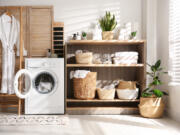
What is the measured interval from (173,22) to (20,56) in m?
2.37

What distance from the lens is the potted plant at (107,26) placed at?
12.3 ft

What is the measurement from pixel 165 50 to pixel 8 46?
8.28ft

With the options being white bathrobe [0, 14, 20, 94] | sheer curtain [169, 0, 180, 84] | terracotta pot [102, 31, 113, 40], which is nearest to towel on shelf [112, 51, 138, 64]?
terracotta pot [102, 31, 113, 40]

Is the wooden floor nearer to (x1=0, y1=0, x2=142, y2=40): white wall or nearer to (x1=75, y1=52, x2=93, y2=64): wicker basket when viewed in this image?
(x1=75, y1=52, x2=93, y2=64): wicker basket

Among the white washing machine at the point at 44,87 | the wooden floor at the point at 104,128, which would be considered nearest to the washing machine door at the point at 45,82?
the white washing machine at the point at 44,87

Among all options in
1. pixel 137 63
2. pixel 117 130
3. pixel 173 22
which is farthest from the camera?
pixel 137 63

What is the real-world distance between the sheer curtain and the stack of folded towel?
564 mm

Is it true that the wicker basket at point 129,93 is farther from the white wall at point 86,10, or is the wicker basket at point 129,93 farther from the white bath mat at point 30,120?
the white wall at point 86,10

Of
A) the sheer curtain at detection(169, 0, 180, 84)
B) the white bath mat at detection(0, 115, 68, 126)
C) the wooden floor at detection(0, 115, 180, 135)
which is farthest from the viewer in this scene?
the sheer curtain at detection(169, 0, 180, 84)

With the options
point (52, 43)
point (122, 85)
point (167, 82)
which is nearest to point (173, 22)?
point (167, 82)

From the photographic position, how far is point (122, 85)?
3.74 m

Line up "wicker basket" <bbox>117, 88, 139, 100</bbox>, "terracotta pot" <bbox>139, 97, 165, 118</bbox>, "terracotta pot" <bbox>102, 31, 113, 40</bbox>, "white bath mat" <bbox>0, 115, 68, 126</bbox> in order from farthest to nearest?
1. "terracotta pot" <bbox>102, 31, 113, 40</bbox>
2. "wicker basket" <bbox>117, 88, 139, 100</bbox>
3. "terracotta pot" <bbox>139, 97, 165, 118</bbox>
4. "white bath mat" <bbox>0, 115, 68, 126</bbox>

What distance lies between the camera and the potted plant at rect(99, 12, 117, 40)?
3.75 m

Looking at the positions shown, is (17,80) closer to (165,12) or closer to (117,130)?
(117,130)
